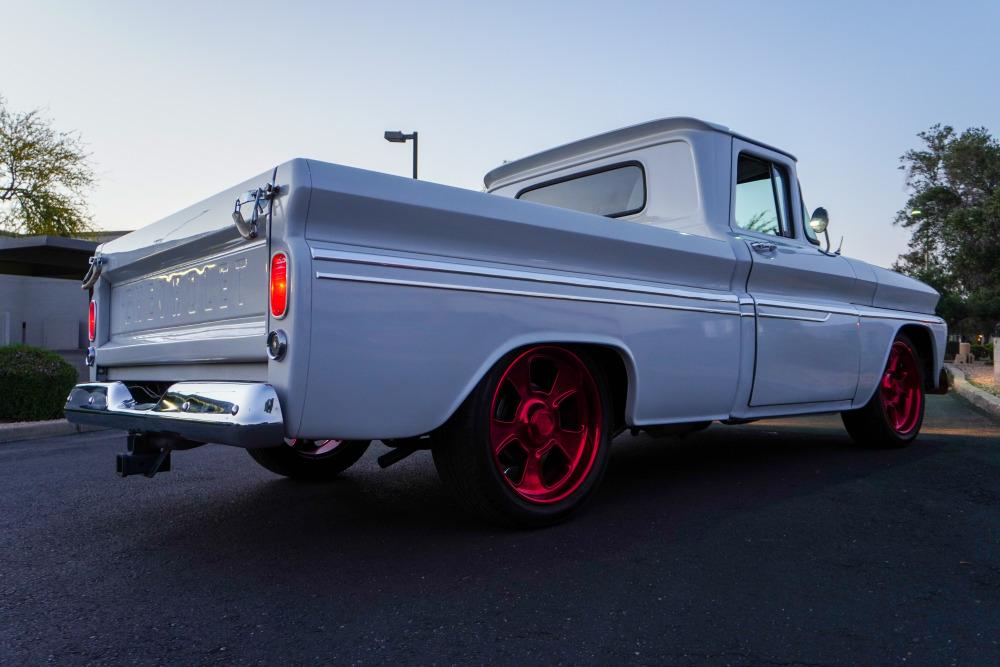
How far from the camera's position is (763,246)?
4.47m

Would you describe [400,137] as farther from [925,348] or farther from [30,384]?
[925,348]

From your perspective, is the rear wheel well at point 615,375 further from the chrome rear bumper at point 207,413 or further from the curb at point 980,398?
the curb at point 980,398

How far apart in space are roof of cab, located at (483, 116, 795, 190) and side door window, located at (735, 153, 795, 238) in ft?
0.45

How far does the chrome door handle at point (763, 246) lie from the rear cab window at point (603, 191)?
69 centimetres

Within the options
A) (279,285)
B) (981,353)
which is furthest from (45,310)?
(981,353)

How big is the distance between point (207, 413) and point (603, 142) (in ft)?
10.3

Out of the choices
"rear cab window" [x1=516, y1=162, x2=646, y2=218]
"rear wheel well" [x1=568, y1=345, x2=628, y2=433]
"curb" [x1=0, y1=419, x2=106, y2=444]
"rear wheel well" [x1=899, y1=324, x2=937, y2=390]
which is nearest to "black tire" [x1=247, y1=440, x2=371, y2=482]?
"rear wheel well" [x1=568, y1=345, x2=628, y2=433]

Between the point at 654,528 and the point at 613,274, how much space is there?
1146mm

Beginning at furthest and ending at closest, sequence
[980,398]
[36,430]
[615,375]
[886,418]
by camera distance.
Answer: [980,398] → [36,430] → [886,418] → [615,375]

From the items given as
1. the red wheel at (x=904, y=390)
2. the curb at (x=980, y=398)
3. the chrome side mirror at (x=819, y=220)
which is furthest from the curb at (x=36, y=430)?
the curb at (x=980, y=398)

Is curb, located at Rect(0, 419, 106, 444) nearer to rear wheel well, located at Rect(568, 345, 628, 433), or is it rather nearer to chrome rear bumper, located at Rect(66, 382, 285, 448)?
chrome rear bumper, located at Rect(66, 382, 285, 448)

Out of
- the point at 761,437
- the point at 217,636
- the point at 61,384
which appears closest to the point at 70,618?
the point at 217,636

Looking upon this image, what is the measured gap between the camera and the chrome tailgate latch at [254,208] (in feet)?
8.92

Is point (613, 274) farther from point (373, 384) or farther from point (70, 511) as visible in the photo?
point (70, 511)
